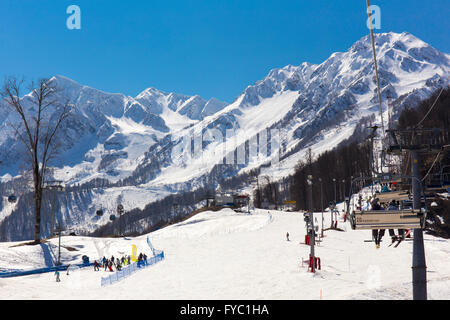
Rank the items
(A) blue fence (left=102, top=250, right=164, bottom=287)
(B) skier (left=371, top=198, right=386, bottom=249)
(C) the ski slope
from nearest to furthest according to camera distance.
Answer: (B) skier (left=371, top=198, right=386, bottom=249)
(C) the ski slope
(A) blue fence (left=102, top=250, right=164, bottom=287)

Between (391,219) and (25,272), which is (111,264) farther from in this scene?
(391,219)

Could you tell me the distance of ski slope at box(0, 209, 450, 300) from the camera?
25.8m

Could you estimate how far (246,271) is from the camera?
35500 mm

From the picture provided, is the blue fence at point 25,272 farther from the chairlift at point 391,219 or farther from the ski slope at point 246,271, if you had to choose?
the chairlift at point 391,219

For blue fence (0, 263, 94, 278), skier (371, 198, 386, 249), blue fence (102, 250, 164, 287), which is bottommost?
blue fence (102, 250, 164, 287)

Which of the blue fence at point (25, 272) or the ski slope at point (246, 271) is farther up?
the blue fence at point (25, 272)

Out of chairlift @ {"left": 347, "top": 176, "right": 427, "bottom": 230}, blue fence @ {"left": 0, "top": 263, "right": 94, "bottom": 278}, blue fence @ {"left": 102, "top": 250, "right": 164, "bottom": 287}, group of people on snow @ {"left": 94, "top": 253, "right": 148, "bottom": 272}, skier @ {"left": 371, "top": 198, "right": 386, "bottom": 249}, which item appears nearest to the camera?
chairlift @ {"left": 347, "top": 176, "right": 427, "bottom": 230}

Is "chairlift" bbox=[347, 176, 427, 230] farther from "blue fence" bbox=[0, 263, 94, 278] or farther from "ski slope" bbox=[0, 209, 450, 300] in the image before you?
"blue fence" bbox=[0, 263, 94, 278]

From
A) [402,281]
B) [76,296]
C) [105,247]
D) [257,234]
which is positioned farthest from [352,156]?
[76,296]

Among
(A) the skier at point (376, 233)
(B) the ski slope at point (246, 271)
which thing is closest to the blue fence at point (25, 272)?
(B) the ski slope at point (246, 271)

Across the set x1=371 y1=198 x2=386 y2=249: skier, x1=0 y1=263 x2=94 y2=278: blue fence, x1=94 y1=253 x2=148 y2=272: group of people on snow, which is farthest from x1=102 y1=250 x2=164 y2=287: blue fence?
x1=371 y1=198 x2=386 y2=249: skier

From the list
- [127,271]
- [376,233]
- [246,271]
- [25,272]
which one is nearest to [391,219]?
[376,233]

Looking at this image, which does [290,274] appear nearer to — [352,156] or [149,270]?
[149,270]

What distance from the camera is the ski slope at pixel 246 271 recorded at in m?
25.8
